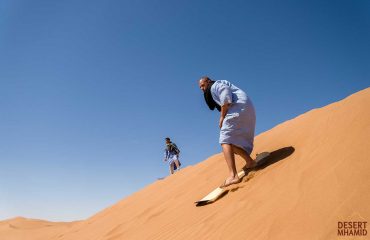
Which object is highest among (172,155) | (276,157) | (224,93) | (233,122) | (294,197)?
(172,155)

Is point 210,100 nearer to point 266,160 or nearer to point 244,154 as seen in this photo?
point 244,154

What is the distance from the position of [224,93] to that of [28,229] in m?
7.74

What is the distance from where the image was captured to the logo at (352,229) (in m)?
1.99

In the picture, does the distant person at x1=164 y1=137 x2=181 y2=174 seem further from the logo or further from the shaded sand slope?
the logo

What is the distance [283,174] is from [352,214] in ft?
4.06

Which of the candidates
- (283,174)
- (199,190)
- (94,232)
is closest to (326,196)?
(283,174)

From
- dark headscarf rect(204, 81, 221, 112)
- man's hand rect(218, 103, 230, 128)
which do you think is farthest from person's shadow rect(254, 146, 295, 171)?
dark headscarf rect(204, 81, 221, 112)

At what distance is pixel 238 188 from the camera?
3.74 meters

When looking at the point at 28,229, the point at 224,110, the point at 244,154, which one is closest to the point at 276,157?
the point at 244,154

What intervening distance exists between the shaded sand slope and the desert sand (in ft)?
10.8

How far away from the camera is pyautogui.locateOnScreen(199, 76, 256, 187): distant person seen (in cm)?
405

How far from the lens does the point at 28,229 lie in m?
9.01

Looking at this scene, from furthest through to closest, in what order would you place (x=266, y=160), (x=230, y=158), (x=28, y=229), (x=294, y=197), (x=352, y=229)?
(x=28, y=229) → (x=266, y=160) → (x=230, y=158) → (x=294, y=197) → (x=352, y=229)

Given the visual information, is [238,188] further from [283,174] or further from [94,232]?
[94,232]
